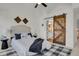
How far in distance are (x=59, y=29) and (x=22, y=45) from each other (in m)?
0.66

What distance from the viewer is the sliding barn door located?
1578 mm

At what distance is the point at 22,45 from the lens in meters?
1.53

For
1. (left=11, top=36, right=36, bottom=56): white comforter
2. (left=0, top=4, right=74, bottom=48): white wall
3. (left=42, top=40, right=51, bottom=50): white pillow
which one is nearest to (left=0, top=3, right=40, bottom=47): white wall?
(left=0, top=4, right=74, bottom=48): white wall

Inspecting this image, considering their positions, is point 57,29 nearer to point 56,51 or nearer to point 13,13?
point 56,51

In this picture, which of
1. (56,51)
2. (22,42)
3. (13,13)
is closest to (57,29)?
(56,51)

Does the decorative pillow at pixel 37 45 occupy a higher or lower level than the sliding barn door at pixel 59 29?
lower

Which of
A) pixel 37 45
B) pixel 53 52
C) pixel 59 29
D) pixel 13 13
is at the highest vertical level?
pixel 13 13

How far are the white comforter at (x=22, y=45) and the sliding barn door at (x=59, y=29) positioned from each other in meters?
0.43

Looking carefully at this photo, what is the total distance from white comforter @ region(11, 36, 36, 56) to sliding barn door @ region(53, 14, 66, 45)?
43cm

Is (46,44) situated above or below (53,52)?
above

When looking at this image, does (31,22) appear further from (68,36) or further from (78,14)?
(78,14)

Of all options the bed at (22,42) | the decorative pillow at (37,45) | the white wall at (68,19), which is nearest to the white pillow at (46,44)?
the decorative pillow at (37,45)

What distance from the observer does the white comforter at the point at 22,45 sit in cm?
153

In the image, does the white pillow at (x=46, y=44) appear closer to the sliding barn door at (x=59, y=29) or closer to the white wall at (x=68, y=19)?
the sliding barn door at (x=59, y=29)
